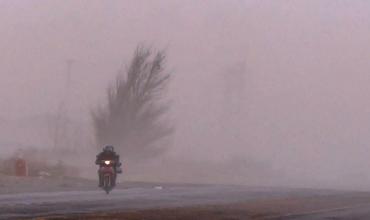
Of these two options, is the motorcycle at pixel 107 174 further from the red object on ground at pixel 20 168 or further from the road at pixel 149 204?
the red object on ground at pixel 20 168

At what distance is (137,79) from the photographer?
70.3m

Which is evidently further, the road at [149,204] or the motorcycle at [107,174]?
the motorcycle at [107,174]

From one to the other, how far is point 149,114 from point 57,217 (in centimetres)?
4962

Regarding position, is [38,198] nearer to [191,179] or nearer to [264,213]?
[264,213]

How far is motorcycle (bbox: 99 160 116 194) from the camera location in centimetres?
3244

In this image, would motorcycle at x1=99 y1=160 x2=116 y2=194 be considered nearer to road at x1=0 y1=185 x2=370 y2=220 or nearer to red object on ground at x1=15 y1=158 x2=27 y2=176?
road at x1=0 y1=185 x2=370 y2=220

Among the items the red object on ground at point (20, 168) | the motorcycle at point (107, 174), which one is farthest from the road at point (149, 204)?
the red object on ground at point (20, 168)

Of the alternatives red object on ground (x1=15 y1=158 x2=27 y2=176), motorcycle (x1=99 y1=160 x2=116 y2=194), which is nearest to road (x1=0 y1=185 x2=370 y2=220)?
motorcycle (x1=99 y1=160 x2=116 y2=194)

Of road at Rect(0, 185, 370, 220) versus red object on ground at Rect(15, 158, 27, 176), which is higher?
red object on ground at Rect(15, 158, 27, 176)

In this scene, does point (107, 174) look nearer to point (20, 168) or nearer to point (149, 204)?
point (149, 204)

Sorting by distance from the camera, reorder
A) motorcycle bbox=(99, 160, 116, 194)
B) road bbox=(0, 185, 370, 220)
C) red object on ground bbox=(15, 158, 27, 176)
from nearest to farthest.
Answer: road bbox=(0, 185, 370, 220) → motorcycle bbox=(99, 160, 116, 194) → red object on ground bbox=(15, 158, 27, 176)

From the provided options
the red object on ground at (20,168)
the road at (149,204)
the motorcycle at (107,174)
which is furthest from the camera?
the red object on ground at (20,168)

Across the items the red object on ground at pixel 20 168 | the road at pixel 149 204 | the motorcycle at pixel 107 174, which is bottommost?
the road at pixel 149 204

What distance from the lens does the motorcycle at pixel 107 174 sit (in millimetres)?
32438
